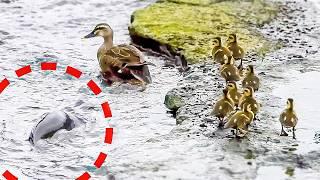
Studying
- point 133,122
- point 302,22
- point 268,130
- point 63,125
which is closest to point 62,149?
point 63,125

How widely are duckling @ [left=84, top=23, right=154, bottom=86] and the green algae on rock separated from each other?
3.24 feet

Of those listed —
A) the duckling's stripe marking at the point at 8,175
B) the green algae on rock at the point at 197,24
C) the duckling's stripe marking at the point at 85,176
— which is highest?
the green algae on rock at the point at 197,24

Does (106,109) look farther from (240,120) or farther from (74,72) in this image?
(240,120)

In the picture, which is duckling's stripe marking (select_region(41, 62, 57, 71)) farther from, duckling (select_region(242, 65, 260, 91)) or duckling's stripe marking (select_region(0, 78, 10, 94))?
duckling (select_region(242, 65, 260, 91))

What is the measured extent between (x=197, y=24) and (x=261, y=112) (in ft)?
15.8

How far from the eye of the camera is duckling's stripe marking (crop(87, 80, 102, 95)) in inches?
472

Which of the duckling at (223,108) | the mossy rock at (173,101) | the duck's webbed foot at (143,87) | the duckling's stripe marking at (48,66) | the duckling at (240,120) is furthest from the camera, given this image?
the duckling's stripe marking at (48,66)

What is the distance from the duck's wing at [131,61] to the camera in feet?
40.1

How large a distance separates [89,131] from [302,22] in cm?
641

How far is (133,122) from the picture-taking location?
35.0ft

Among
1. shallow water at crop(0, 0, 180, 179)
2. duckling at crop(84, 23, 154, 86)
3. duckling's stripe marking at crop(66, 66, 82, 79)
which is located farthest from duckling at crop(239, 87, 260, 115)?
duckling's stripe marking at crop(66, 66, 82, 79)

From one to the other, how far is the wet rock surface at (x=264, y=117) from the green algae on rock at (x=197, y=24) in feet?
1.46

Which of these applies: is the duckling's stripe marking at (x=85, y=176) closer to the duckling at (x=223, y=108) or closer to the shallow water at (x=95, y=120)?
the shallow water at (x=95, y=120)

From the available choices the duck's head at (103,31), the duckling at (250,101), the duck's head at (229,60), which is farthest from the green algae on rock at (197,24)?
the duckling at (250,101)
